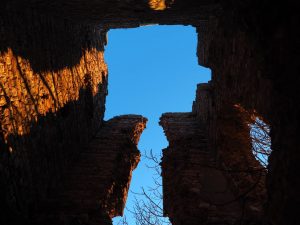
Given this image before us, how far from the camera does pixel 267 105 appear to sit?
3818mm

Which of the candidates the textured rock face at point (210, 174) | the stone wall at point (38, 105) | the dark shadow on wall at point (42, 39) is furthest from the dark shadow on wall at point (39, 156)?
the textured rock face at point (210, 174)

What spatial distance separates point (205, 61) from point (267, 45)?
4524 mm

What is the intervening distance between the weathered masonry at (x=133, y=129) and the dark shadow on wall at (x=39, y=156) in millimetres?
22

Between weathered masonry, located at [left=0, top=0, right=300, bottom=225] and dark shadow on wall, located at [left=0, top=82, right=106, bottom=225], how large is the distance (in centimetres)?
2

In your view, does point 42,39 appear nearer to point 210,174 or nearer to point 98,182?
point 98,182

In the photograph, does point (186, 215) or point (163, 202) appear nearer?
point (186, 215)

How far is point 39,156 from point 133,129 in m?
4.06

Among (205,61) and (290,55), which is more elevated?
(205,61)

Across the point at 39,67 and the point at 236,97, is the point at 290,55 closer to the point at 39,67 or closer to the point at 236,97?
the point at 236,97

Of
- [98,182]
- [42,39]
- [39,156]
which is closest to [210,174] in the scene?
[98,182]

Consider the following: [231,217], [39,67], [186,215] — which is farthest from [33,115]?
[231,217]

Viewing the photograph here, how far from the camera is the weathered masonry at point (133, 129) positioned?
316 centimetres

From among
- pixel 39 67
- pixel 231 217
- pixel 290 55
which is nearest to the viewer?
pixel 290 55

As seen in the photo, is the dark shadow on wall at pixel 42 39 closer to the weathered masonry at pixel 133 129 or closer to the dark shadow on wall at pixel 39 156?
the weathered masonry at pixel 133 129
